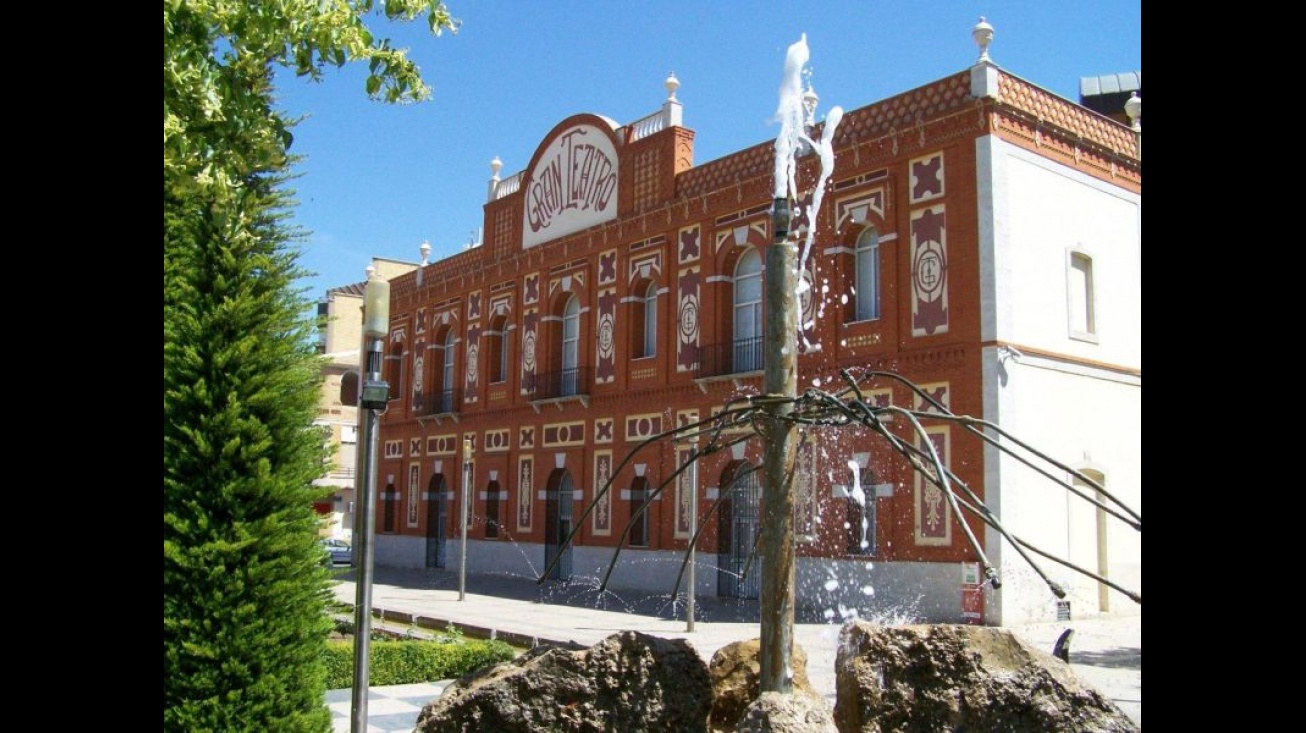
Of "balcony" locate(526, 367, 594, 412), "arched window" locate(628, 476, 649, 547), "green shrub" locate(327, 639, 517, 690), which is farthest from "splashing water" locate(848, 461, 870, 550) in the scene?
"balcony" locate(526, 367, 594, 412)

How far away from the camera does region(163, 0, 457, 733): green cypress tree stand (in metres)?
6.48

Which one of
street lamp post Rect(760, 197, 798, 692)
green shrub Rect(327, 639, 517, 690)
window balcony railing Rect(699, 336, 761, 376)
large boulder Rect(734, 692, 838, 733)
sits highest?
window balcony railing Rect(699, 336, 761, 376)

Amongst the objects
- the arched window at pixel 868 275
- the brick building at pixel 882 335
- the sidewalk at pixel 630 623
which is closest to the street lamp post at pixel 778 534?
the sidewalk at pixel 630 623

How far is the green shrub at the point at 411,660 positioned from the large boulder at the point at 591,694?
8.69 metres

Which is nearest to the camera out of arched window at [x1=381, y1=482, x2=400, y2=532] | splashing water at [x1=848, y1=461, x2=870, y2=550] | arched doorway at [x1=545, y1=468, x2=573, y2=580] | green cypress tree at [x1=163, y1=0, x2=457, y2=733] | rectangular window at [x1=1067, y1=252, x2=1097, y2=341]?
green cypress tree at [x1=163, y1=0, x2=457, y2=733]

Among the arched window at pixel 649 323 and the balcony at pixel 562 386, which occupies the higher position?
the arched window at pixel 649 323

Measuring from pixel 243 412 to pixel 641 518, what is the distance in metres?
19.0

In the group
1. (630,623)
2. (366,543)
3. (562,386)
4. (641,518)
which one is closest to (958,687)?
(366,543)

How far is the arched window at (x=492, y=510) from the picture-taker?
31.1m

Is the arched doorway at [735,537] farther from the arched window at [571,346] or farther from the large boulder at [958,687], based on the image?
the large boulder at [958,687]

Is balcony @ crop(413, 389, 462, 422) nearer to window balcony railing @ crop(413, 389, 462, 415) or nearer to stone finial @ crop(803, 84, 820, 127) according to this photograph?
window balcony railing @ crop(413, 389, 462, 415)
